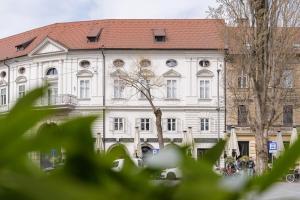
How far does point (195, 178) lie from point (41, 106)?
69 mm

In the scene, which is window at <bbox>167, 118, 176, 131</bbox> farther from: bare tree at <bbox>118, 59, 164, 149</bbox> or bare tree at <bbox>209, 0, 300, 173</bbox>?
bare tree at <bbox>209, 0, 300, 173</bbox>

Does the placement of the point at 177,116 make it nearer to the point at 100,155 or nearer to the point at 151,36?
the point at 151,36

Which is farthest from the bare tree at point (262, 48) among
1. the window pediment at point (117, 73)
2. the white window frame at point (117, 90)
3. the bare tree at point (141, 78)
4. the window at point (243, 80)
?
the white window frame at point (117, 90)

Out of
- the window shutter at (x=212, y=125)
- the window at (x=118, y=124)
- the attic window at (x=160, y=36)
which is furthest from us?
the attic window at (x=160, y=36)

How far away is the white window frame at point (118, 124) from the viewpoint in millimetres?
33500

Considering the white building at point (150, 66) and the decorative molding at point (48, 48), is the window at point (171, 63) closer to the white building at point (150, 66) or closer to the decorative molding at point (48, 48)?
the white building at point (150, 66)

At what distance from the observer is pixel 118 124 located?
111 feet

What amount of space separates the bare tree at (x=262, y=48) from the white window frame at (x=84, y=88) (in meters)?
13.6

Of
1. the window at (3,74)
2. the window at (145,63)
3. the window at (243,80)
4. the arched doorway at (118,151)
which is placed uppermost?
the window at (145,63)

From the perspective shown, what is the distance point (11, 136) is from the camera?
249mm

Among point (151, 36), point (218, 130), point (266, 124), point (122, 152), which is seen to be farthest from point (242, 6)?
point (122, 152)

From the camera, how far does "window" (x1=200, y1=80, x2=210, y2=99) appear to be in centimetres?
3423

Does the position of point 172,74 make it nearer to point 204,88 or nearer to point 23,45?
point 204,88

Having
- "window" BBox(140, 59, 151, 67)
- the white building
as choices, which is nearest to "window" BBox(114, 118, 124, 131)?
the white building
